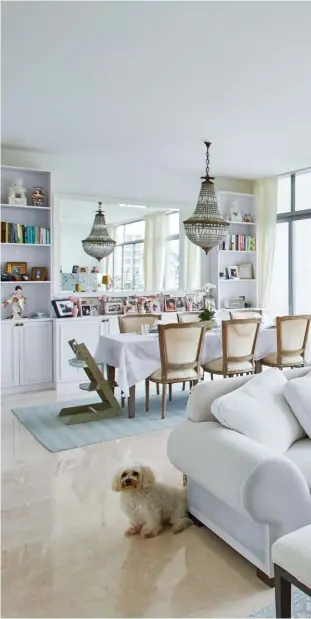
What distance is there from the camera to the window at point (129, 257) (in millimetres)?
6457

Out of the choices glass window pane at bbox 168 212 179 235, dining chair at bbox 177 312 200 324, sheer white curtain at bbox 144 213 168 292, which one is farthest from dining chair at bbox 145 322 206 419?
glass window pane at bbox 168 212 179 235

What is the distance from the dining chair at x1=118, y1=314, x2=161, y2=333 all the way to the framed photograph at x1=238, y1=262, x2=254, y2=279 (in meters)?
2.36

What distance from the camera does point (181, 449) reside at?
96.7 inches

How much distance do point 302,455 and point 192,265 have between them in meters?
4.92

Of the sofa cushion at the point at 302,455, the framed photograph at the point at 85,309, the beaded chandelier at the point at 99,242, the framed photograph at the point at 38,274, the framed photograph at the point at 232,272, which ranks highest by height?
the beaded chandelier at the point at 99,242

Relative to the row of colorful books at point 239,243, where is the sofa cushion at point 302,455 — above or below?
below

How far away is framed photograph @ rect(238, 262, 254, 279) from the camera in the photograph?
24.0 feet

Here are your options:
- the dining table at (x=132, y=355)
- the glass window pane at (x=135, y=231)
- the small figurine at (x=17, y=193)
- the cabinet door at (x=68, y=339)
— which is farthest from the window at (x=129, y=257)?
the dining table at (x=132, y=355)

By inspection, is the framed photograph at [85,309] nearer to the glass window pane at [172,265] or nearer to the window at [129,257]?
the window at [129,257]

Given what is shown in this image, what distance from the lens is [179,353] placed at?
14.5 feet

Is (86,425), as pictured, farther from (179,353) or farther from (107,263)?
(107,263)

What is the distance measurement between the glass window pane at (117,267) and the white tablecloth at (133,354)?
167cm

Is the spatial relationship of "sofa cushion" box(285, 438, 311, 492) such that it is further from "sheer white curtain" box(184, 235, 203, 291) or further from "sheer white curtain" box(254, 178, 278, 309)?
"sheer white curtain" box(254, 178, 278, 309)

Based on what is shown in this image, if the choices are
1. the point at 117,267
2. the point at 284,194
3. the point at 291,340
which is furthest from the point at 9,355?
the point at 284,194
